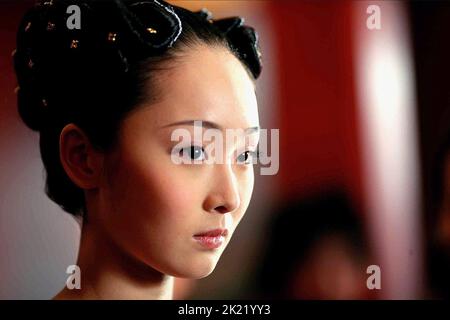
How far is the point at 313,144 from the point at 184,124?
1.07ft

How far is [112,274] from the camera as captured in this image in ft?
2.84

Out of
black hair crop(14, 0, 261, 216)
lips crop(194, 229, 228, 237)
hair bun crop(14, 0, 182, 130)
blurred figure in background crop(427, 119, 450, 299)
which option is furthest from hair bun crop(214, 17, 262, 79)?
blurred figure in background crop(427, 119, 450, 299)

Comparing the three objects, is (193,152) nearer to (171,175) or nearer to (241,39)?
(171,175)

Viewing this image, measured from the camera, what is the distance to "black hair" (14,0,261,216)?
0.80 metres

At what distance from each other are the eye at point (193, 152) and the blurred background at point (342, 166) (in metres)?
0.21

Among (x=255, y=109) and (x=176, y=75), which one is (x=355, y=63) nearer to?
(x=255, y=109)

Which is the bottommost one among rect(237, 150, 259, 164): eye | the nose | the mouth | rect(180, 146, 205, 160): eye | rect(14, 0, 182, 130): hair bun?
the mouth

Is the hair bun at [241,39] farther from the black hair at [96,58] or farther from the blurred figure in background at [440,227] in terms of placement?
the blurred figure in background at [440,227]

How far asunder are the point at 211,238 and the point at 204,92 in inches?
8.4

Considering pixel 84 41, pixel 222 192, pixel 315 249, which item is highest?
pixel 84 41

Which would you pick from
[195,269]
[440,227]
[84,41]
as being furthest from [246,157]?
[440,227]

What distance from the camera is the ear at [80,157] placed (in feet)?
2.73

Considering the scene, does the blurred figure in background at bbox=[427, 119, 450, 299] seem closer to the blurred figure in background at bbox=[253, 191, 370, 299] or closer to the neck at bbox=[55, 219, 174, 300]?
the blurred figure in background at bbox=[253, 191, 370, 299]
